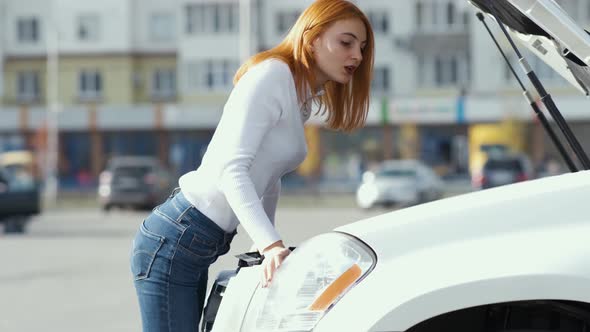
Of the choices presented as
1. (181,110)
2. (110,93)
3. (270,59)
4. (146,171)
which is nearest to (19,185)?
(146,171)

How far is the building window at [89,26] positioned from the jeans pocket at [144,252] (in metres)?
56.4

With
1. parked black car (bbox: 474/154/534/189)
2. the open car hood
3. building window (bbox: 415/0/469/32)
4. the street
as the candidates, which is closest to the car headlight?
the open car hood

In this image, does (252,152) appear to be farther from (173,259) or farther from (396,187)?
(396,187)

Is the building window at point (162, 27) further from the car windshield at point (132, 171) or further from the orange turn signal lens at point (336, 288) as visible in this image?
the orange turn signal lens at point (336, 288)

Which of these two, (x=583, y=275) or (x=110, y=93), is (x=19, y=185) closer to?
(x=583, y=275)

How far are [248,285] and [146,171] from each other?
104 feet

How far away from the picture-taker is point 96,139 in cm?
5741

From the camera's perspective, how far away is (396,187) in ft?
113

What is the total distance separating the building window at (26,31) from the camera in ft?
199

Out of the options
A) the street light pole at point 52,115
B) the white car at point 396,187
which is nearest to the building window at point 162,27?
the street light pole at point 52,115

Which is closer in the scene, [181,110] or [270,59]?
[270,59]

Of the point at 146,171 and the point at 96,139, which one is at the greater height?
the point at 96,139

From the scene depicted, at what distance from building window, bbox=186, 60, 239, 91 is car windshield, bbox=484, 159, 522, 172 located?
26566 mm

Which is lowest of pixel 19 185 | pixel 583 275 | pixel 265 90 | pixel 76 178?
pixel 583 275
